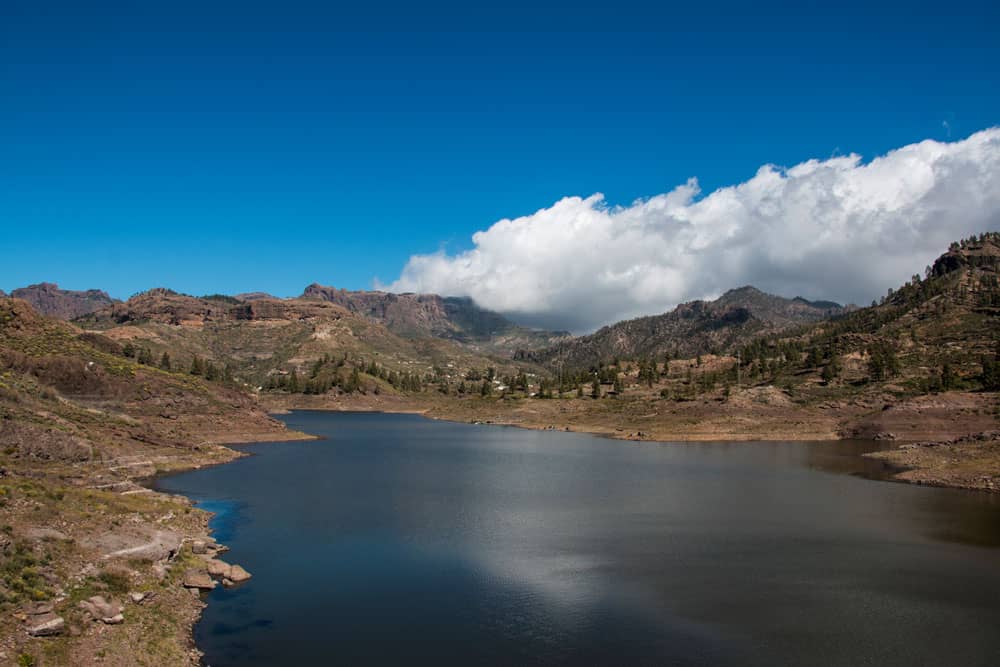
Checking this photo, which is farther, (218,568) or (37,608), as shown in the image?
(218,568)

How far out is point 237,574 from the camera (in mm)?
39969

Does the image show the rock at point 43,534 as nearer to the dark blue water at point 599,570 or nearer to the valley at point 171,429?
the valley at point 171,429

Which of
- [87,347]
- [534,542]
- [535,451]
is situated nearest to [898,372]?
[535,451]

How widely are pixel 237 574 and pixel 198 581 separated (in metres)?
2.42

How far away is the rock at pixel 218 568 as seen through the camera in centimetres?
4031

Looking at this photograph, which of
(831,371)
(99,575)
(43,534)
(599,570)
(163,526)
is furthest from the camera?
(831,371)

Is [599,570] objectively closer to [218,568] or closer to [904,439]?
[218,568]

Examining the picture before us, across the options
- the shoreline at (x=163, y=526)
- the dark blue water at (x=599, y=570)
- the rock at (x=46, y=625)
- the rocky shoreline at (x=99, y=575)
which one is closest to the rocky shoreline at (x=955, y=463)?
the shoreline at (x=163, y=526)

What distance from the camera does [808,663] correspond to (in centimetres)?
2884

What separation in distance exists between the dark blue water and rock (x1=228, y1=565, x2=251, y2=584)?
1.03 meters

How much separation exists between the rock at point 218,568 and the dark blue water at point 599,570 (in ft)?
5.98

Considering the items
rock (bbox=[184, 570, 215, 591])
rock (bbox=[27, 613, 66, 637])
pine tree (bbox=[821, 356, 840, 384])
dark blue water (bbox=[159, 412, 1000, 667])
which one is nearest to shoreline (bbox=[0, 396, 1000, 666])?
rock (bbox=[184, 570, 215, 591])

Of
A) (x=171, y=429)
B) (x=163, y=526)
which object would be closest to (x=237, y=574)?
(x=163, y=526)

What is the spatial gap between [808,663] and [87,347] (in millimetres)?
125935
